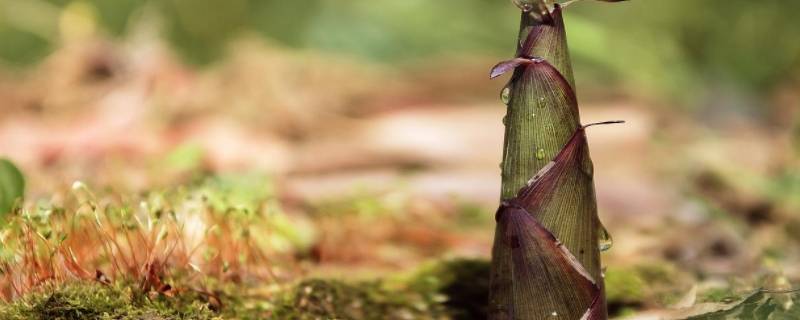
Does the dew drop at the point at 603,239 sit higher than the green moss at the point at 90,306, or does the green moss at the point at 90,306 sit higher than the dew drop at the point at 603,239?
the dew drop at the point at 603,239

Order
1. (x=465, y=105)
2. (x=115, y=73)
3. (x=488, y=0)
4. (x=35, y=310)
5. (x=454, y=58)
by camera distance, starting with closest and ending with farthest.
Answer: (x=35, y=310), (x=115, y=73), (x=465, y=105), (x=454, y=58), (x=488, y=0)

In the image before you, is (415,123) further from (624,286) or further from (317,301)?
(317,301)

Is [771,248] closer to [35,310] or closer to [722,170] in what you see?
[722,170]

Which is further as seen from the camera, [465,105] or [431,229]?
[465,105]

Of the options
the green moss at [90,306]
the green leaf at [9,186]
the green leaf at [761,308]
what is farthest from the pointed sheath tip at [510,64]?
the green leaf at [9,186]

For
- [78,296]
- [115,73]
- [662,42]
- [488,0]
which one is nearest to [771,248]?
[78,296]

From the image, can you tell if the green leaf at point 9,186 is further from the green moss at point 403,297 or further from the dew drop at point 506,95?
the dew drop at point 506,95
